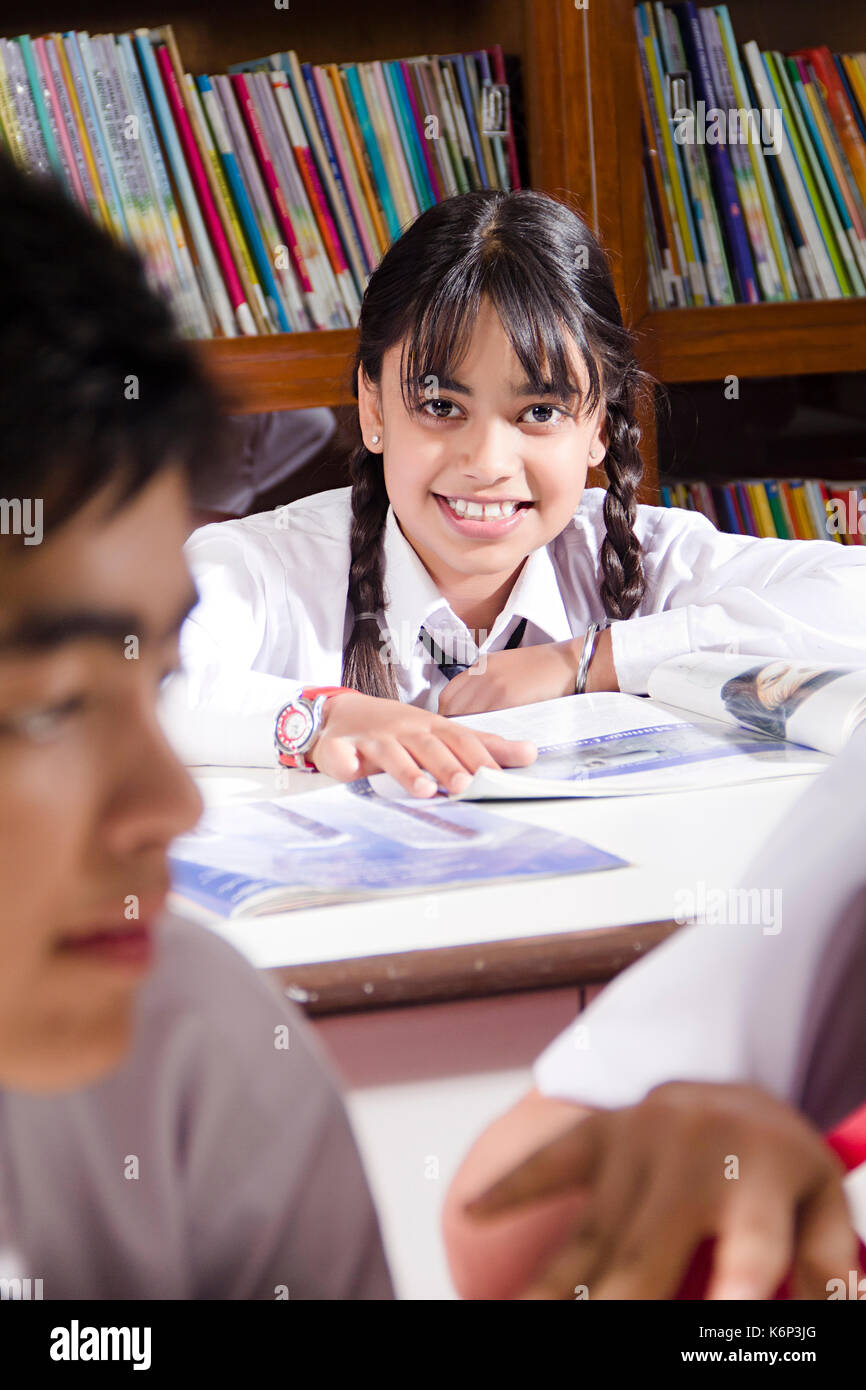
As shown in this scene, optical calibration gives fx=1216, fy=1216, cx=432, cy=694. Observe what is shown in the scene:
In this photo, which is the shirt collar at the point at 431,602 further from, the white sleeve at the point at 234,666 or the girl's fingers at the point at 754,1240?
the girl's fingers at the point at 754,1240

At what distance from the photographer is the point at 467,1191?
35 cm

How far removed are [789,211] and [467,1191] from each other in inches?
53.4

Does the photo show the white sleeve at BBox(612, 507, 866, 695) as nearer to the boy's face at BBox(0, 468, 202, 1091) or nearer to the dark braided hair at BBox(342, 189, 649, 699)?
the dark braided hair at BBox(342, 189, 649, 699)

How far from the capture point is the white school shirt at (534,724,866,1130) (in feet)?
1.18

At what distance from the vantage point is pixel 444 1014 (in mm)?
398

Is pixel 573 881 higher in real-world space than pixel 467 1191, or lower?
higher

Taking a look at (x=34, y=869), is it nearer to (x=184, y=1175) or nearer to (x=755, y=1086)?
(x=184, y=1175)

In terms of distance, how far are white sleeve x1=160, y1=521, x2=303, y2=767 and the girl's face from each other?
0.17 metres

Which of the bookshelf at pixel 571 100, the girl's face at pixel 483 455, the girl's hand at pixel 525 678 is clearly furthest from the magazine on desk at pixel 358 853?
the bookshelf at pixel 571 100

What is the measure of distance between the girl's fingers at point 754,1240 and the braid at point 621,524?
36.7 inches

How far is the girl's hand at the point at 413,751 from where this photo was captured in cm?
71

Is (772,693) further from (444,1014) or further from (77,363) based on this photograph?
(77,363)

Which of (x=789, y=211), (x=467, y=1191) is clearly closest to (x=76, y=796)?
(x=467, y=1191)
